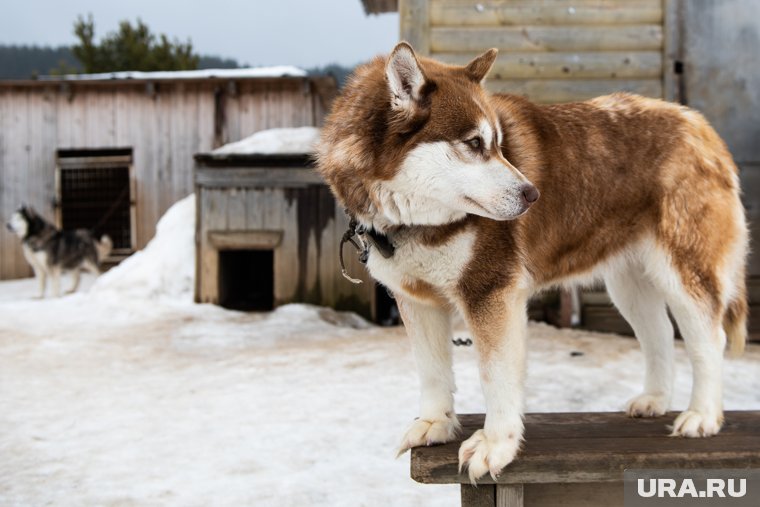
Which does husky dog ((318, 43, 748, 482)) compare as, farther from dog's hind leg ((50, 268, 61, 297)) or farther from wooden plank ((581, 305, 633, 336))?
dog's hind leg ((50, 268, 61, 297))

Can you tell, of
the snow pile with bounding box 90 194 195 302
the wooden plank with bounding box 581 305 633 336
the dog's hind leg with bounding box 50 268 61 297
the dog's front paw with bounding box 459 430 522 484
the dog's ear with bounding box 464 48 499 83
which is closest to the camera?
the dog's front paw with bounding box 459 430 522 484

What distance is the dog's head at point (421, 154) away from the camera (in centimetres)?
184

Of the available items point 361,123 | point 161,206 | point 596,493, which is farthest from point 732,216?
point 161,206

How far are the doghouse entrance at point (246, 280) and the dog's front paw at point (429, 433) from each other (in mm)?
5726

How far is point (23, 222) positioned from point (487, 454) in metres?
9.97

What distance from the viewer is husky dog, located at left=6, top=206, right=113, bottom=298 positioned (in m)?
9.98

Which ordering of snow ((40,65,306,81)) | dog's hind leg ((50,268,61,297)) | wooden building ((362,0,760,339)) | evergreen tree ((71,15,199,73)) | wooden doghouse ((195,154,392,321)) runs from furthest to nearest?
evergreen tree ((71,15,199,73))
snow ((40,65,306,81))
dog's hind leg ((50,268,61,297))
wooden doghouse ((195,154,392,321))
wooden building ((362,0,760,339))

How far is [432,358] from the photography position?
226 centimetres

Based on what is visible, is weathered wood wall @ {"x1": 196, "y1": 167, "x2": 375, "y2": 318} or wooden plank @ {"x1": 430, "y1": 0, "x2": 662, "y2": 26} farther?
weathered wood wall @ {"x1": 196, "y1": 167, "x2": 375, "y2": 318}

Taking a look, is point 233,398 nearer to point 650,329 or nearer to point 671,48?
point 650,329

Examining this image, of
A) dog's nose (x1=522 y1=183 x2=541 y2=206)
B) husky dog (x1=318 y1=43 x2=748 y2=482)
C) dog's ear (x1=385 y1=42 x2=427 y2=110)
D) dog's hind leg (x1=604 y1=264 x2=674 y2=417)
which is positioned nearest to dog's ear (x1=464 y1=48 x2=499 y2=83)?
husky dog (x1=318 y1=43 x2=748 y2=482)

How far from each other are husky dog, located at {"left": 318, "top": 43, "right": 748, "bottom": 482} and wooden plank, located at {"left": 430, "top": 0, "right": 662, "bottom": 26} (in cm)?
383

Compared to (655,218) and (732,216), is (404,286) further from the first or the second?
(732,216)

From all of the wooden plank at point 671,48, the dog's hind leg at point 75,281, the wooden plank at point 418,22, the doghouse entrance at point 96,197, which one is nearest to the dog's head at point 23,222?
the dog's hind leg at point 75,281
